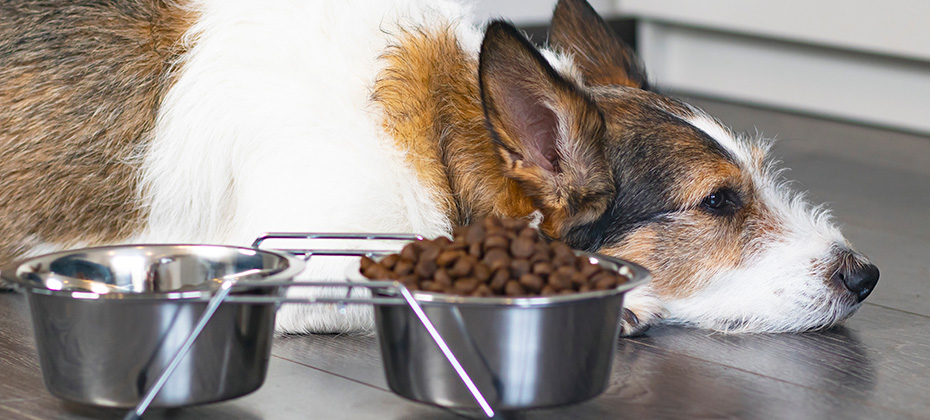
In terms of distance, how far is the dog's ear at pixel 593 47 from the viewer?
7.77 ft

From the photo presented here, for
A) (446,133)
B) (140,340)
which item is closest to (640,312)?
(446,133)

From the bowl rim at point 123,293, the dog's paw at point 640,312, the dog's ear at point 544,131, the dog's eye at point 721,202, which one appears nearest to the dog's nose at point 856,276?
the dog's eye at point 721,202

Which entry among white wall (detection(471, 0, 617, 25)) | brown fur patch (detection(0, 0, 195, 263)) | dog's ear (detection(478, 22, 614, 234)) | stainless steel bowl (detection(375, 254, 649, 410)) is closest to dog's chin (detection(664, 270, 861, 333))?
dog's ear (detection(478, 22, 614, 234))

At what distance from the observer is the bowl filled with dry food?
1.32 m

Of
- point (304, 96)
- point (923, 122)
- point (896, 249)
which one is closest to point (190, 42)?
point (304, 96)

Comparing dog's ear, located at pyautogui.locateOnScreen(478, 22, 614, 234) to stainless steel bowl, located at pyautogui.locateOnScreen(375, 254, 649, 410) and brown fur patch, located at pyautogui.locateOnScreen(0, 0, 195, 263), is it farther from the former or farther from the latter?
brown fur patch, located at pyautogui.locateOnScreen(0, 0, 195, 263)

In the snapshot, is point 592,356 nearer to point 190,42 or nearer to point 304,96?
point 304,96

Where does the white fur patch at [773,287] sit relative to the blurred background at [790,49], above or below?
below

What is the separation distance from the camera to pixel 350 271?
148 cm

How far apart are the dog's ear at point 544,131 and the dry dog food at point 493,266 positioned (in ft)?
1.29

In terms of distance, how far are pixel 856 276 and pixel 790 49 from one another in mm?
2667

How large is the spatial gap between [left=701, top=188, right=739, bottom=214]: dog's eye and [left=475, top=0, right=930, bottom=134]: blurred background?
1.96 m

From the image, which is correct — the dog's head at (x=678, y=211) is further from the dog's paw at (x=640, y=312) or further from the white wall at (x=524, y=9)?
the white wall at (x=524, y=9)

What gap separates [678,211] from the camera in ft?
6.45
